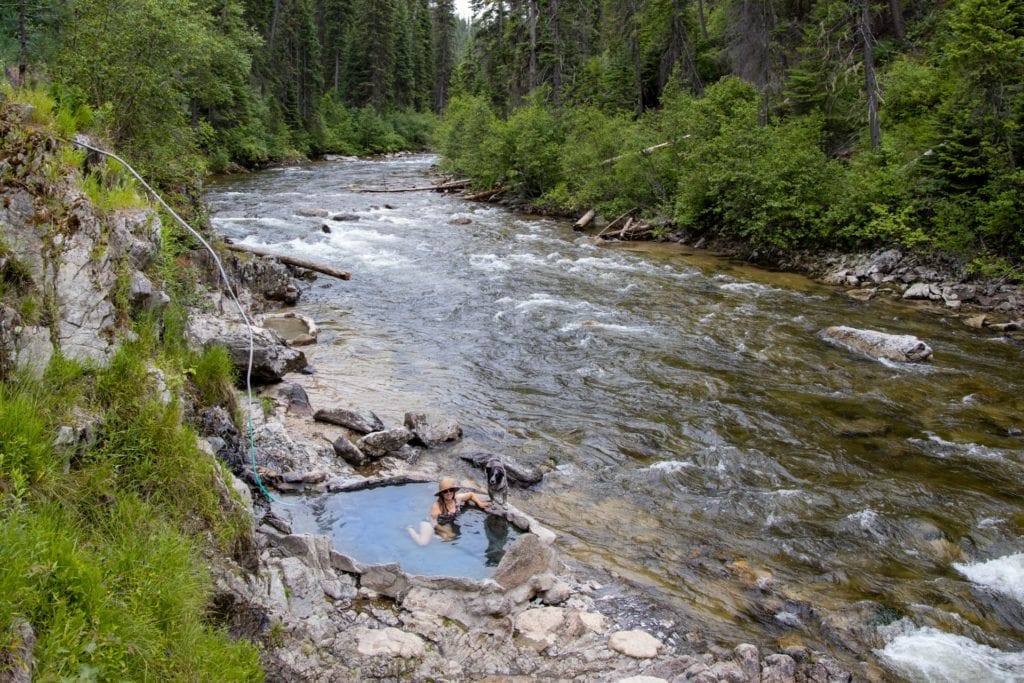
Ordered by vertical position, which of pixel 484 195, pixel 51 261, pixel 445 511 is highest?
pixel 51 261

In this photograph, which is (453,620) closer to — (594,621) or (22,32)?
(594,621)

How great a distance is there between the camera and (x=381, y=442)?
8.14 meters

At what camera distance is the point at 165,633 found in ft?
11.1

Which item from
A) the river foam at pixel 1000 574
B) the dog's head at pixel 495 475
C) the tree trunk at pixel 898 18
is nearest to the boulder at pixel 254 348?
the dog's head at pixel 495 475

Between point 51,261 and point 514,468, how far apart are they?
496 centimetres

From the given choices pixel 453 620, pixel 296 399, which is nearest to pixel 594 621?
pixel 453 620

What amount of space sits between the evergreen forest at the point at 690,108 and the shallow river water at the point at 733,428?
323 centimetres

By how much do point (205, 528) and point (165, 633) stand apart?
3.22 ft

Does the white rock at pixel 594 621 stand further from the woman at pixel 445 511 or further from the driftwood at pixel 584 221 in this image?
the driftwood at pixel 584 221

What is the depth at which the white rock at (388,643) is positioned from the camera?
15.0 ft

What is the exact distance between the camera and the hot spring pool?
5996mm

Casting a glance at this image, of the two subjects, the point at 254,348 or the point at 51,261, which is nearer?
the point at 51,261

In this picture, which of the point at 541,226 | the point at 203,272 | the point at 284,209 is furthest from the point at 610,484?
the point at 284,209

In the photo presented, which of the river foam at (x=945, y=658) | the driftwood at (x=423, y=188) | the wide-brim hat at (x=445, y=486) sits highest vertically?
the driftwood at (x=423, y=188)
